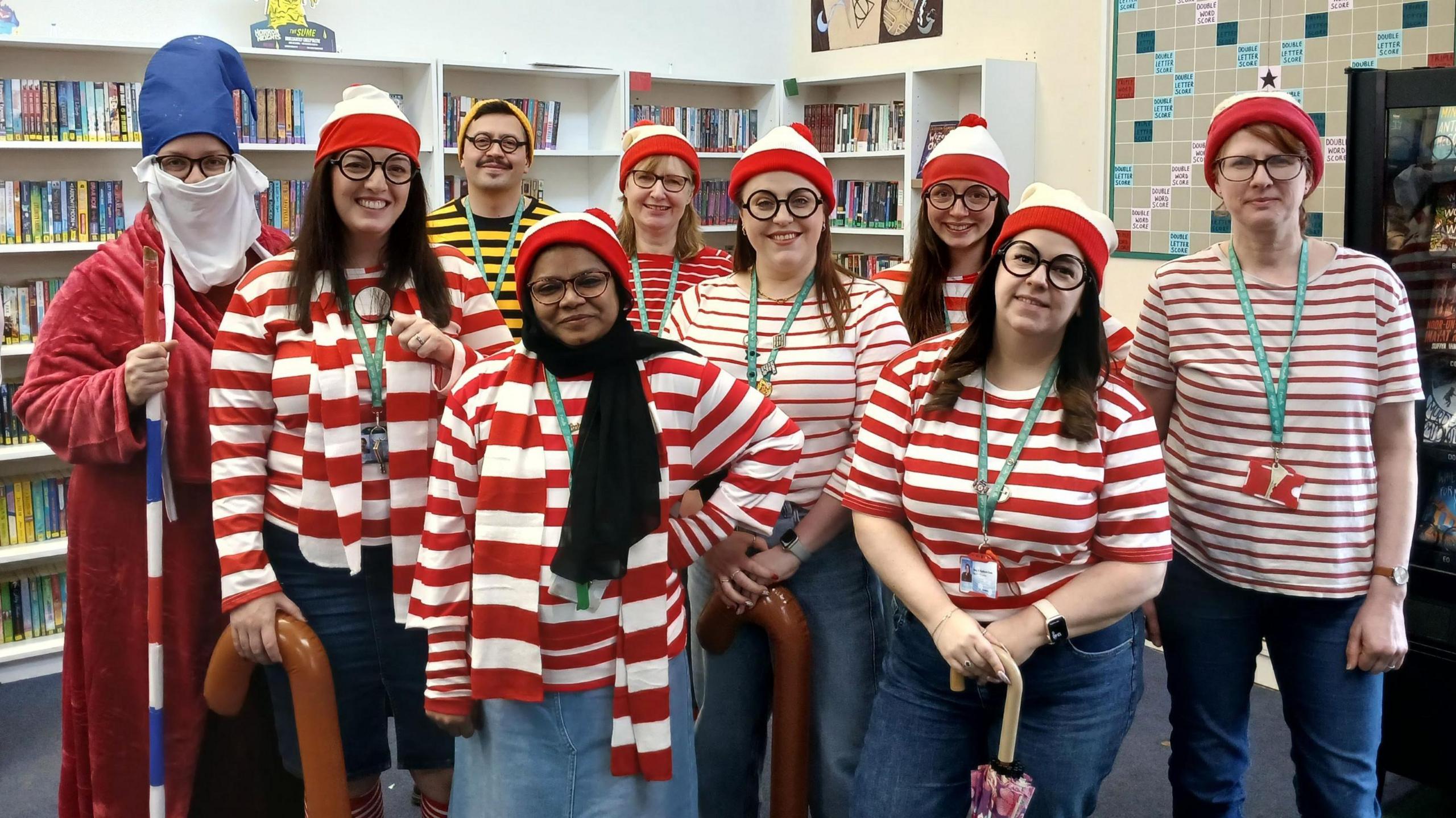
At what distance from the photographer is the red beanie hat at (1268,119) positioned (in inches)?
80.6

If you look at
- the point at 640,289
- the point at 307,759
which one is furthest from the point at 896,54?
the point at 307,759

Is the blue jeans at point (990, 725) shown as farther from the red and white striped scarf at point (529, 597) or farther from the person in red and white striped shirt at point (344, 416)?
the person in red and white striped shirt at point (344, 416)

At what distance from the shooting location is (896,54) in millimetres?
5738

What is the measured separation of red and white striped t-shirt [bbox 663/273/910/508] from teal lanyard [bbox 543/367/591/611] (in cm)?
43

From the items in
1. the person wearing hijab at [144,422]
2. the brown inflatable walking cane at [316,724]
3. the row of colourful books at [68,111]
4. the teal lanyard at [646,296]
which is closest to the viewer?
the brown inflatable walking cane at [316,724]

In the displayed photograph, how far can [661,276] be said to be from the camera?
2.93 m

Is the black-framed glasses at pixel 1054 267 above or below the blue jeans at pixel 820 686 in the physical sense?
above

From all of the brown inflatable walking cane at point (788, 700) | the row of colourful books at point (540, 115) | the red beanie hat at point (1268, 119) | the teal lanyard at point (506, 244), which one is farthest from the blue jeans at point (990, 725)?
the row of colourful books at point (540, 115)

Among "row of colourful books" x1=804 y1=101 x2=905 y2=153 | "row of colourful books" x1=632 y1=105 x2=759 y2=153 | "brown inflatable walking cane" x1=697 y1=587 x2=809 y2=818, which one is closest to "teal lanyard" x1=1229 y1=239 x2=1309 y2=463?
"brown inflatable walking cane" x1=697 y1=587 x2=809 y2=818

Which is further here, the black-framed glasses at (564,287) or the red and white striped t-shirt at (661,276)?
the red and white striped t-shirt at (661,276)

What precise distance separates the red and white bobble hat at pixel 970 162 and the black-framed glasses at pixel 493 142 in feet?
3.46

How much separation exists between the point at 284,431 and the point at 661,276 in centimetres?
115

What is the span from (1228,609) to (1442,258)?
117 centimetres

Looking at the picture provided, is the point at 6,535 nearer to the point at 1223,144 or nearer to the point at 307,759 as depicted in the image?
the point at 307,759
